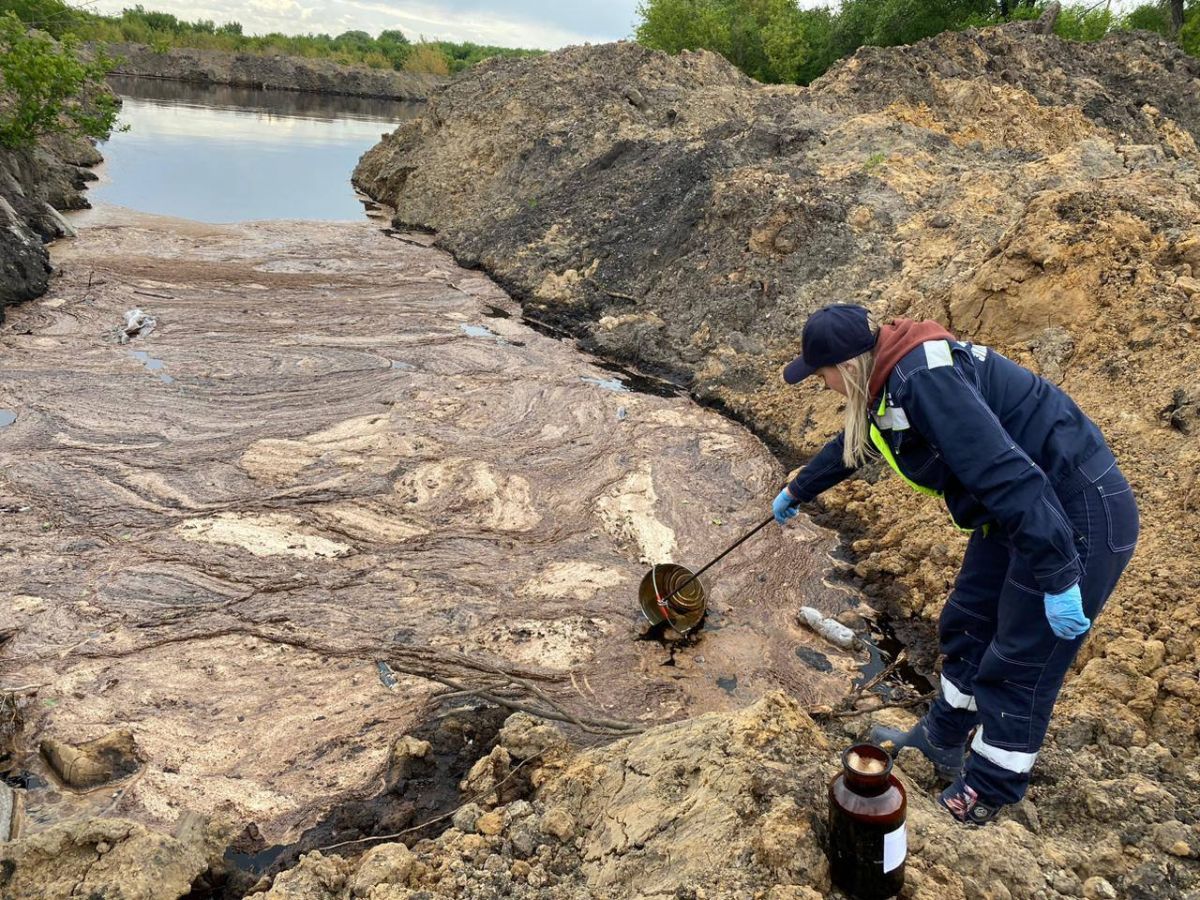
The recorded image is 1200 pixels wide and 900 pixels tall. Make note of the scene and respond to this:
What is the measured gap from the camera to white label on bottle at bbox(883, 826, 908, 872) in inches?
86.0

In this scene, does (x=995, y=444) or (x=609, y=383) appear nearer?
(x=995, y=444)

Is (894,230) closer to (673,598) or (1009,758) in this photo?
(673,598)

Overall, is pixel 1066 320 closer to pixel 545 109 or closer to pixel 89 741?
pixel 89 741

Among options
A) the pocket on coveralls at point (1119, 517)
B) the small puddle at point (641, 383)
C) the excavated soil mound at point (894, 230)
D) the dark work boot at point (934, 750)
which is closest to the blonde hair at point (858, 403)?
the pocket on coveralls at point (1119, 517)

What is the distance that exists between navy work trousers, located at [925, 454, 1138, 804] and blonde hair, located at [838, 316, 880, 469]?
19.9 inches

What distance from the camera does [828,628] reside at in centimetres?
509

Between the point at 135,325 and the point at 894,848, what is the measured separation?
959cm

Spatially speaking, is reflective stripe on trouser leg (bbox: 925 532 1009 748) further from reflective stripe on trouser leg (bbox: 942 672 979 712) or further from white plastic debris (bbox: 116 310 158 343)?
white plastic debris (bbox: 116 310 158 343)

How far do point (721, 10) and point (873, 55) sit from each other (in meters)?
16.8

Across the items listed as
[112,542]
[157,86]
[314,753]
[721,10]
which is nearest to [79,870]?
[314,753]

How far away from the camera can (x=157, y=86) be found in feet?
134

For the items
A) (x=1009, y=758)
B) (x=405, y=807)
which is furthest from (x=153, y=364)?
(x=1009, y=758)

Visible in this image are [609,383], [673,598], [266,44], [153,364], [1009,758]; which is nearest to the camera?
[1009,758]

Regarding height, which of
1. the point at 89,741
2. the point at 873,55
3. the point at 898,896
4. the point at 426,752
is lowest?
the point at 89,741
